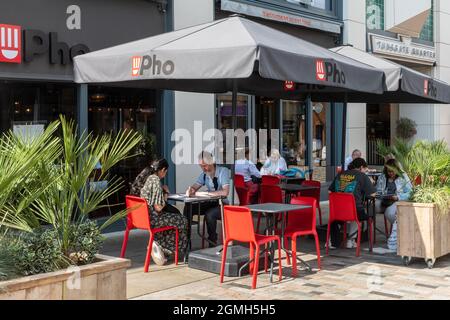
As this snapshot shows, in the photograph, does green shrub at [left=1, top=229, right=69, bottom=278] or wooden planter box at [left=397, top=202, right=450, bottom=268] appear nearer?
green shrub at [left=1, top=229, right=69, bottom=278]

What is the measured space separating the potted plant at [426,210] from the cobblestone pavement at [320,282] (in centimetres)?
22

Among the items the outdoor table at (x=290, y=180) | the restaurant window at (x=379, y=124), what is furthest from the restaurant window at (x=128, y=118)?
the restaurant window at (x=379, y=124)

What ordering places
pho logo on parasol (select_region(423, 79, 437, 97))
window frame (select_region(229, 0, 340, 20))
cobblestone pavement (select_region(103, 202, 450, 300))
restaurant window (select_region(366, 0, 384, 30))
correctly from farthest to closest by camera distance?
restaurant window (select_region(366, 0, 384, 30)) → window frame (select_region(229, 0, 340, 20)) → pho logo on parasol (select_region(423, 79, 437, 97)) → cobblestone pavement (select_region(103, 202, 450, 300))

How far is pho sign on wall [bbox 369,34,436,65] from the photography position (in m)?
14.4

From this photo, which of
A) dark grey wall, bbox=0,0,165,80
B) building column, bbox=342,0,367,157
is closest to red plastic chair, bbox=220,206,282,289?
dark grey wall, bbox=0,0,165,80

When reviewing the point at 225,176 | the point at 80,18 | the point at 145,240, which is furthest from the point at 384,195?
the point at 80,18

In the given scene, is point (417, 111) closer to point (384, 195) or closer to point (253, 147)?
point (253, 147)

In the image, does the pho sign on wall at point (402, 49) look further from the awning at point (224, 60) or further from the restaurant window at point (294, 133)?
the awning at point (224, 60)

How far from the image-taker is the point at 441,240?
22.0 ft

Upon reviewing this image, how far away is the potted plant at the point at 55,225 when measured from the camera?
3.46m

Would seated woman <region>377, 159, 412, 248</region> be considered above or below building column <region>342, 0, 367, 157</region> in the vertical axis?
below

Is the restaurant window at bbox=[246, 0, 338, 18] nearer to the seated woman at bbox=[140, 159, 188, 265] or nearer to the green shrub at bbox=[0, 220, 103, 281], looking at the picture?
the seated woman at bbox=[140, 159, 188, 265]

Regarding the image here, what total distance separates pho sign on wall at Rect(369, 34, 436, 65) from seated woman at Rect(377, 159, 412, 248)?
667 cm

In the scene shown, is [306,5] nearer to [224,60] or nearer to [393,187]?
[393,187]
